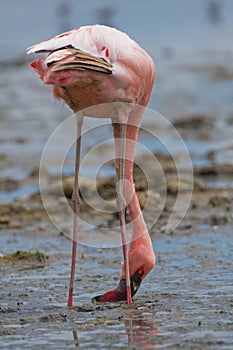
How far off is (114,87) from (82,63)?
548mm

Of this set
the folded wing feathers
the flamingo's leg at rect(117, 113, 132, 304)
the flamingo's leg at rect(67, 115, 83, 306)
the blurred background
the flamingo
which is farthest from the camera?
the blurred background

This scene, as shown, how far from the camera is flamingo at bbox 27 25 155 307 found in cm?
654

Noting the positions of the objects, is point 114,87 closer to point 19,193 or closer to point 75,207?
point 75,207

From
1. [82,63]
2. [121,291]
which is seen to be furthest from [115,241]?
[82,63]

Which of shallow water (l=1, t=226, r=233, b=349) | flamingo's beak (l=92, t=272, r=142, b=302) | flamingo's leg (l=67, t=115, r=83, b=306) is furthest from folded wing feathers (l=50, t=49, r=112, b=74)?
shallow water (l=1, t=226, r=233, b=349)

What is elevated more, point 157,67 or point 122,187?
point 122,187

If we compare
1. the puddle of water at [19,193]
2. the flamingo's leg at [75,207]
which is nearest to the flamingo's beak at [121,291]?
the flamingo's leg at [75,207]

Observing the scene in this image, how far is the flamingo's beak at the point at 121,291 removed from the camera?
22.6 ft

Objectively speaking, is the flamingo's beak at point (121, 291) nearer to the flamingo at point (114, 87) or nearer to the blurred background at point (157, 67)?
the flamingo at point (114, 87)

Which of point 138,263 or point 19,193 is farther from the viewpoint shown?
point 19,193

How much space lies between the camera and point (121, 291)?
22.8 ft

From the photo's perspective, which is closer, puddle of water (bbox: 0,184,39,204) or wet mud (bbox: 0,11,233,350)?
wet mud (bbox: 0,11,233,350)

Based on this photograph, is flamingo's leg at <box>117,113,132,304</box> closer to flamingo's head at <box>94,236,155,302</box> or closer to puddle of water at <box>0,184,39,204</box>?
flamingo's head at <box>94,236,155,302</box>

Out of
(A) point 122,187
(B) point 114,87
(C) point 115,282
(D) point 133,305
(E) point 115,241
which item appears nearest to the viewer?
(D) point 133,305
